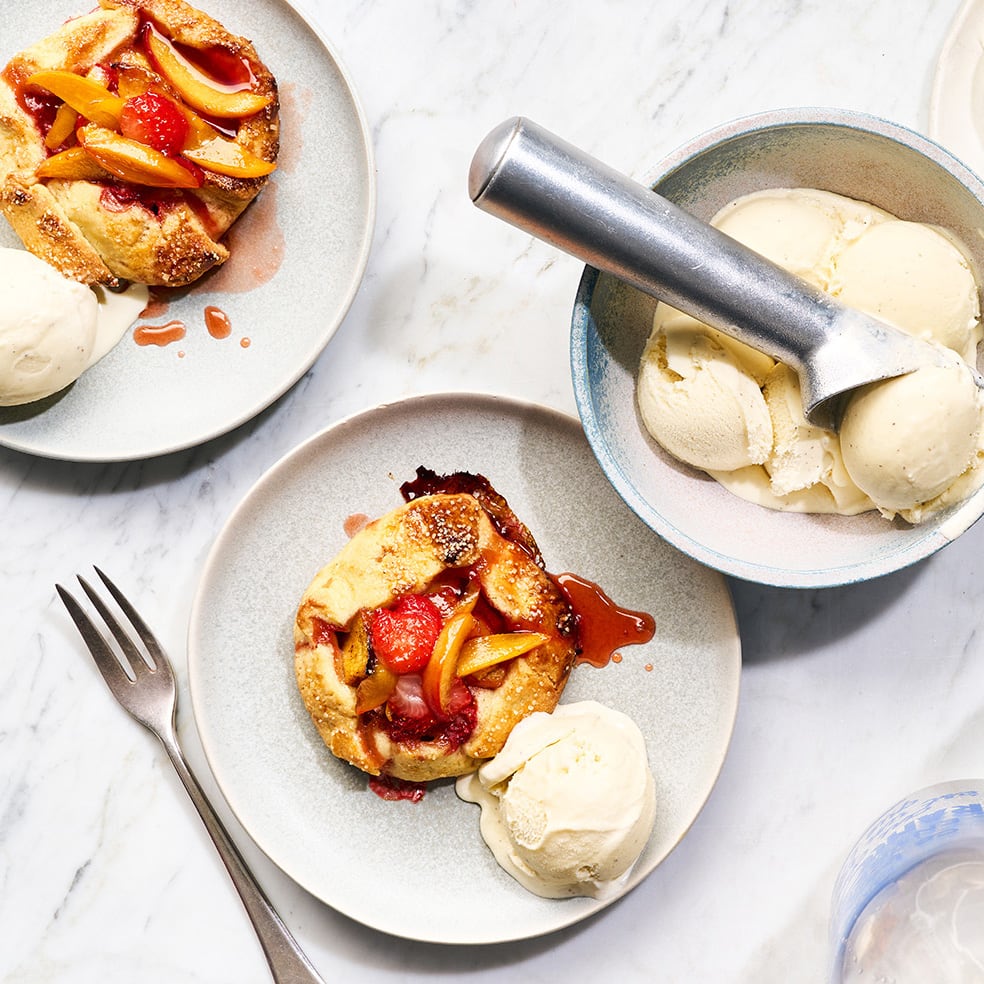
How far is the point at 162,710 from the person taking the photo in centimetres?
199

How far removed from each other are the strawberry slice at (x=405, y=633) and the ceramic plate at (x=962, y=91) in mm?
1244

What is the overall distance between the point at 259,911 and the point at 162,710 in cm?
41

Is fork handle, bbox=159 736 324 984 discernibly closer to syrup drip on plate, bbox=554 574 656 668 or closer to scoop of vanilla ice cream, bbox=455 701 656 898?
scoop of vanilla ice cream, bbox=455 701 656 898

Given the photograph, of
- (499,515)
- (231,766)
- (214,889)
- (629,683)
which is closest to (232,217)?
(499,515)

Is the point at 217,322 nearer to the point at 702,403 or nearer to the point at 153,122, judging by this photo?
the point at 153,122

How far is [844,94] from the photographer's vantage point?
198 centimetres

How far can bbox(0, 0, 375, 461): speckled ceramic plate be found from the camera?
1941mm

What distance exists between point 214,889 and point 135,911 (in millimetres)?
159

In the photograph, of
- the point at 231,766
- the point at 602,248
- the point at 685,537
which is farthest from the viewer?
the point at 231,766

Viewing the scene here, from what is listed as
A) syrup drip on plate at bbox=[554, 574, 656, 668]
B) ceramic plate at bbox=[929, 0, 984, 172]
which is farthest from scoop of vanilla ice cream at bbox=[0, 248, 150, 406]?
ceramic plate at bbox=[929, 0, 984, 172]

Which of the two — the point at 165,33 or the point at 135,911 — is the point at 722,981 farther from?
the point at 165,33

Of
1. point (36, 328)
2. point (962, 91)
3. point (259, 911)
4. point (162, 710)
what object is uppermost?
point (962, 91)

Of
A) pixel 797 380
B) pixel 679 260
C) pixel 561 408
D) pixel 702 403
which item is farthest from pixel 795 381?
pixel 561 408

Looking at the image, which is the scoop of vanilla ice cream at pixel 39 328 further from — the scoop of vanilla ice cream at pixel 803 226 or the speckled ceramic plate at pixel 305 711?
the scoop of vanilla ice cream at pixel 803 226
